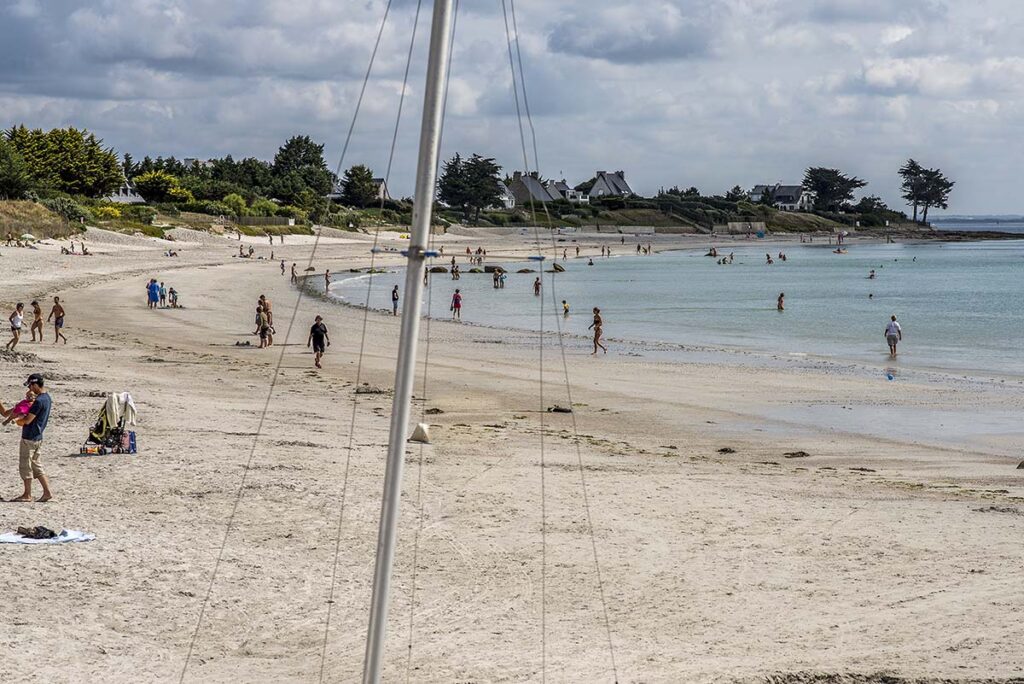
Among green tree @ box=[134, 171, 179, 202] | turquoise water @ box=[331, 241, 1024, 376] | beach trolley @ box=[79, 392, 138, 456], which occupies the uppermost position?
green tree @ box=[134, 171, 179, 202]

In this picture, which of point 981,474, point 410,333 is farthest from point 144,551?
point 981,474

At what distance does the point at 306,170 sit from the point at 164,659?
473 ft

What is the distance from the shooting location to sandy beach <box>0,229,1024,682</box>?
11586 millimetres

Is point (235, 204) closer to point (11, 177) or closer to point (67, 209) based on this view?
point (67, 209)

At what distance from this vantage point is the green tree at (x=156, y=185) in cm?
11388

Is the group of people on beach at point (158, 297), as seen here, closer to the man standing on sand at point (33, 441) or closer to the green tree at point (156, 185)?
the man standing on sand at point (33, 441)

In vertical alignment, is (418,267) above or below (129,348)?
above

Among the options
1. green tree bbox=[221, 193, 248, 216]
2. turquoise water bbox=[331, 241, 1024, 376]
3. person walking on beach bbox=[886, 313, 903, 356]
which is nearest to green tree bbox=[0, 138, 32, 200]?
green tree bbox=[221, 193, 248, 216]

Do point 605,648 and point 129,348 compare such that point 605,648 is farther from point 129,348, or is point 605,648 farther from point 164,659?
point 129,348

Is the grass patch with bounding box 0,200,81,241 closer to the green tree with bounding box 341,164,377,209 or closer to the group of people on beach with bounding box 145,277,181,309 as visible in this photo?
the group of people on beach with bounding box 145,277,181,309

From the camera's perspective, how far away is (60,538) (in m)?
14.0

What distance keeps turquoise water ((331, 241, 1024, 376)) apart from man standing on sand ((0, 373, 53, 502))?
1533 cm

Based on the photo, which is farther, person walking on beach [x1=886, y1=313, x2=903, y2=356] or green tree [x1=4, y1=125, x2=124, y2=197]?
green tree [x1=4, y1=125, x2=124, y2=197]

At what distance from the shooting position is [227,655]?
1144 centimetres
